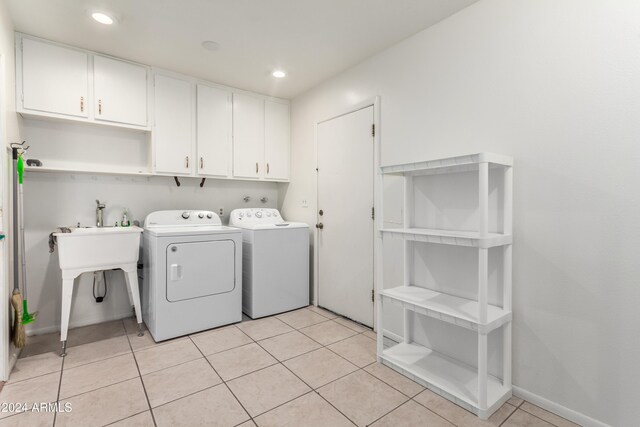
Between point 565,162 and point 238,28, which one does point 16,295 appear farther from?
point 565,162

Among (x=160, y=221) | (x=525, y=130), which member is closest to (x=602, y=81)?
(x=525, y=130)

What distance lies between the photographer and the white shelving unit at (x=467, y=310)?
167 centimetres

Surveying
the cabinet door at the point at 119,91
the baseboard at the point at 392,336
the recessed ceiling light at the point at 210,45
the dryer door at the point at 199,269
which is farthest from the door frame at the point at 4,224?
the baseboard at the point at 392,336

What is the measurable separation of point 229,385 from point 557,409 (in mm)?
1922

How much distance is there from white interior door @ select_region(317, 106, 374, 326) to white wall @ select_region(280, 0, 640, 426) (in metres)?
0.88

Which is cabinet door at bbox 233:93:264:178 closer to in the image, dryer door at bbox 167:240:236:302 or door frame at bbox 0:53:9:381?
dryer door at bbox 167:240:236:302

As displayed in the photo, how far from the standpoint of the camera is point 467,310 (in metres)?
1.88

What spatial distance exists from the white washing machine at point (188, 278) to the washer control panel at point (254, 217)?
50 centimetres

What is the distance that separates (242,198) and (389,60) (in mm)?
2301

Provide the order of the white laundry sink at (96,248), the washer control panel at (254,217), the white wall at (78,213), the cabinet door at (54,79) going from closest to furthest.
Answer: the white laundry sink at (96,248)
the cabinet door at (54,79)
the white wall at (78,213)
the washer control panel at (254,217)

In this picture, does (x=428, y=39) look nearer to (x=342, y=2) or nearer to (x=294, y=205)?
(x=342, y=2)

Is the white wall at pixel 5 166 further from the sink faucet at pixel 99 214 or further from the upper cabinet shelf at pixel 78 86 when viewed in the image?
the sink faucet at pixel 99 214

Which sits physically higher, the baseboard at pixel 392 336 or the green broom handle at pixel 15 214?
the green broom handle at pixel 15 214

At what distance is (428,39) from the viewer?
2330 millimetres
